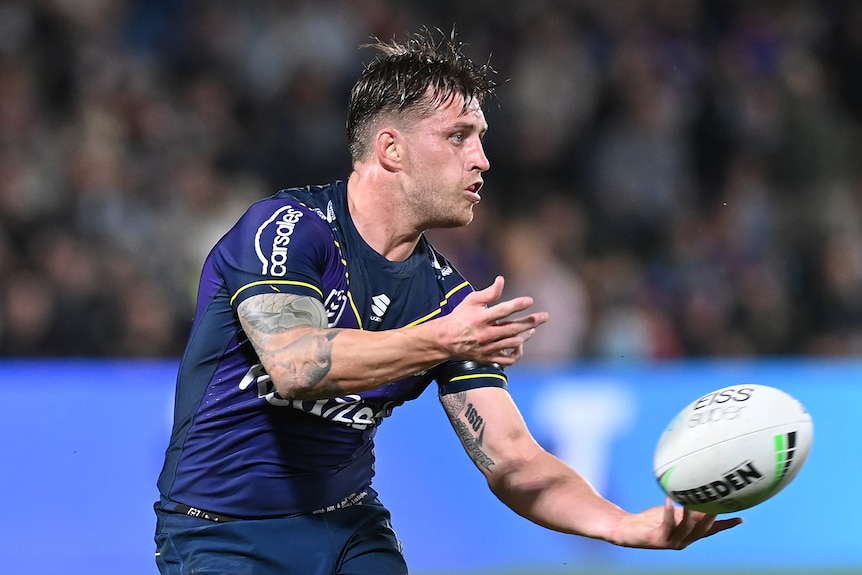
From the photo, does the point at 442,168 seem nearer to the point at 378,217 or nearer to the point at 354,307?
the point at 378,217

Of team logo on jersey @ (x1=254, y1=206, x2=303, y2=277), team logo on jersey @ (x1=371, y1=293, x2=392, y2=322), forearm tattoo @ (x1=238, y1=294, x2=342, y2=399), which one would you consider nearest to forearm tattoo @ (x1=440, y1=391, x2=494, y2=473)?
team logo on jersey @ (x1=371, y1=293, x2=392, y2=322)

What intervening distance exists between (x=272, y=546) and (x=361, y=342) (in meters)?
0.84

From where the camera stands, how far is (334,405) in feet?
13.5

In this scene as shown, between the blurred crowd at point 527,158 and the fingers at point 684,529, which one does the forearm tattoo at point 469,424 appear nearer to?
the fingers at point 684,529

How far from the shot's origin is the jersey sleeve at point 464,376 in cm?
441

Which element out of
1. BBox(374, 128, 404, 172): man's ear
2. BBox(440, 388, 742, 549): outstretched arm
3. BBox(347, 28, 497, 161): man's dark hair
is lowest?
BBox(440, 388, 742, 549): outstretched arm

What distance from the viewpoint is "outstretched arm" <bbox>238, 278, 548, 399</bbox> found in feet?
11.3

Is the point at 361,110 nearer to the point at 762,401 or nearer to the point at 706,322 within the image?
the point at 762,401

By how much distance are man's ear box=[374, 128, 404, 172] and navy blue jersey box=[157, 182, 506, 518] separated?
28cm

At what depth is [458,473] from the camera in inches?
329

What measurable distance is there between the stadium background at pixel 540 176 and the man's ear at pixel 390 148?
4.18 m

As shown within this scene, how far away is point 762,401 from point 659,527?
0.50m

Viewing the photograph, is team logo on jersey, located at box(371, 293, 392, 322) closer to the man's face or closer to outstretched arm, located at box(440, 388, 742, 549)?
the man's face

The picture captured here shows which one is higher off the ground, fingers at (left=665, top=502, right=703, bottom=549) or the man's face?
the man's face
